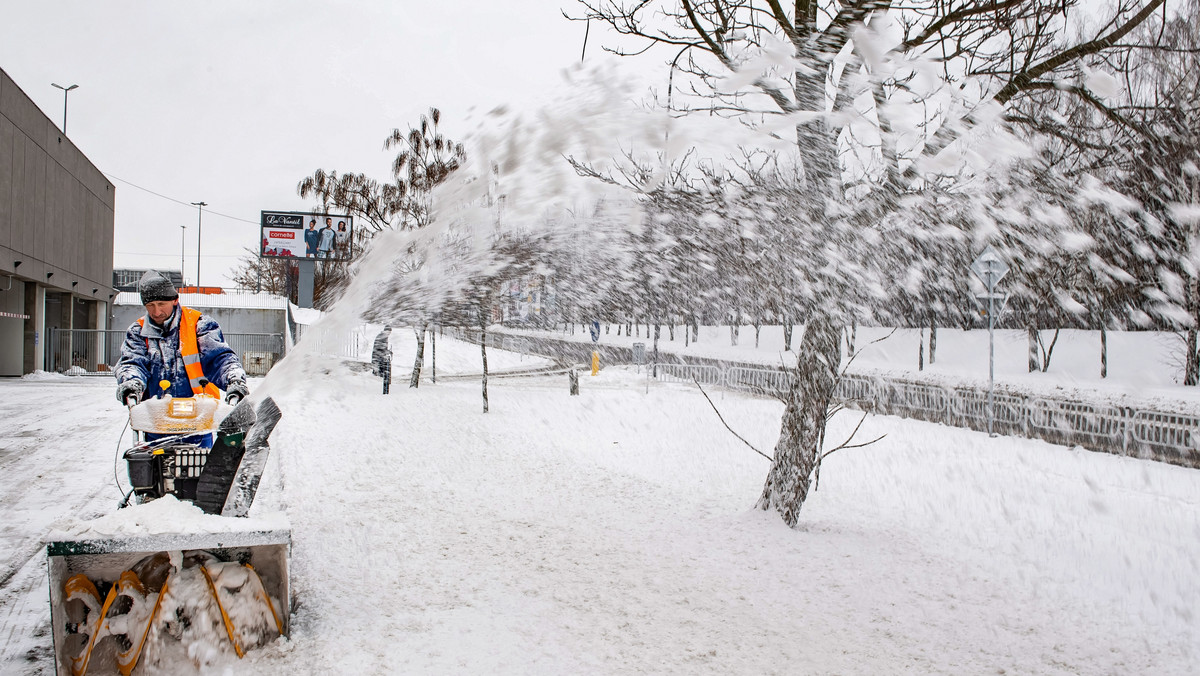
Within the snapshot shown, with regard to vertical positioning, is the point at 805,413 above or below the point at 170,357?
below

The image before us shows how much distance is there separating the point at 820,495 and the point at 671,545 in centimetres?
251

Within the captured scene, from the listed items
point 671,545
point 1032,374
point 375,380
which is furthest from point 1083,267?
point 1032,374

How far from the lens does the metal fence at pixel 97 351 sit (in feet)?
77.0

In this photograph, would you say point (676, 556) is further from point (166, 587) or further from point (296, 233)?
point (296, 233)

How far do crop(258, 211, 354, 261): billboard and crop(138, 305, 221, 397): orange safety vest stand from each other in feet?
107

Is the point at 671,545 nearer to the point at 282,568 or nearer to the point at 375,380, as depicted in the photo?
the point at 282,568

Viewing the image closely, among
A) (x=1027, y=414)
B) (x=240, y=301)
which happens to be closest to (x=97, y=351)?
(x=240, y=301)

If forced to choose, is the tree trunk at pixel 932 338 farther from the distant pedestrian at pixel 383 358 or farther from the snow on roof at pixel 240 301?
the snow on roof at pixel 240 301

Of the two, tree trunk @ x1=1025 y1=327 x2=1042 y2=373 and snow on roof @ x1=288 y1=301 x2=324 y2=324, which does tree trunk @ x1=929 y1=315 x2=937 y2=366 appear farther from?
snow on roof @ x1=288 y1=301 x2=324 y2=324

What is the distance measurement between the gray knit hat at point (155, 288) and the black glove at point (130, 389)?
0.43 metres

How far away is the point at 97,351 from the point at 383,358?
17355 millimetres

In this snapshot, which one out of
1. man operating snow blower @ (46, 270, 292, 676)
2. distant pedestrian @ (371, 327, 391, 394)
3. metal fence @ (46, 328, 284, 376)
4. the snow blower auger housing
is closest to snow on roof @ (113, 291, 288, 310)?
metal fence @ (46, 328, 284, 376)

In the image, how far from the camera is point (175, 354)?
3936 millimetres

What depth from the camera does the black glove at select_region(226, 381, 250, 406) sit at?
378 cm
